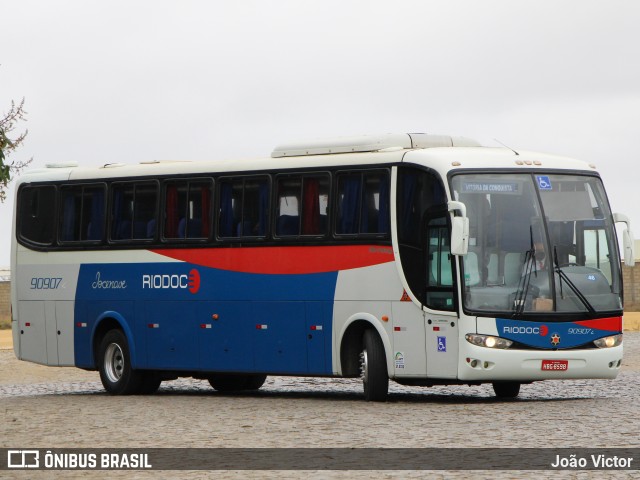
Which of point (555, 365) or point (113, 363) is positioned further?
point (113, 363)

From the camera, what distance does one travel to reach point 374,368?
22531mm

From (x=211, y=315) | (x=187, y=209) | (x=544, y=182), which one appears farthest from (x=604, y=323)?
(x=187, y=209)

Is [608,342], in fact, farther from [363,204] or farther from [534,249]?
[363,204]

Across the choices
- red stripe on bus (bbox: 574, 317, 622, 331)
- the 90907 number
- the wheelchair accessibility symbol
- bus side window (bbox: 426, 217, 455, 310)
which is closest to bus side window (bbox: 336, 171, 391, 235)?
bus side window (bbox: 426, 217, 455, 310)

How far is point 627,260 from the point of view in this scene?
74.0ft

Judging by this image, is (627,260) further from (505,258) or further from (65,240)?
(65,240)

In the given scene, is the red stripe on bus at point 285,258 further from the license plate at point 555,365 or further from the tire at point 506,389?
the tire at point 506,389

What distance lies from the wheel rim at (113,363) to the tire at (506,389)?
6344 millimetres

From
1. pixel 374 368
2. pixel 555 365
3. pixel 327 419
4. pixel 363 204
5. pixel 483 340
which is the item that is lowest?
pixel 327 419

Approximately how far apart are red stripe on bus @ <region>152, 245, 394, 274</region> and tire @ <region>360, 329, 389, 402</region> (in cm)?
104

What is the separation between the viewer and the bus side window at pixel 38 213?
27.9 m

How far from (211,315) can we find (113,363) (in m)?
2.66

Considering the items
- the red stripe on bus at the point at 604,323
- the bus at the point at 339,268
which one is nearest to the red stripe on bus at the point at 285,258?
the bus at the point at 339,268

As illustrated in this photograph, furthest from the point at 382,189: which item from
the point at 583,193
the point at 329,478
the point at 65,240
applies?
the point at 329,478
